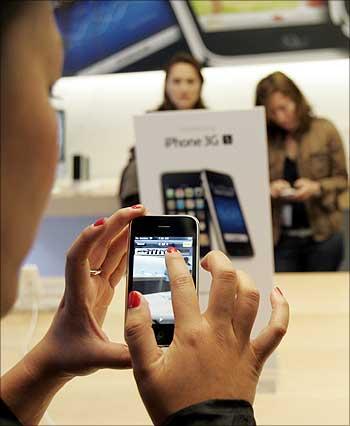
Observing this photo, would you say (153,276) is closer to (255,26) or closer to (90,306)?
(90,306)

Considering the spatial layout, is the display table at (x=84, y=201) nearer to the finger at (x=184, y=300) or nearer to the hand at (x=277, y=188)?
the hand at (x=277, y=188)

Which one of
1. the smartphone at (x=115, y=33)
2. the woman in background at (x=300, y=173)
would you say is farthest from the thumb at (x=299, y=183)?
the smartphone at (x=115, y=33)

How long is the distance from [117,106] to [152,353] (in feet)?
11.3

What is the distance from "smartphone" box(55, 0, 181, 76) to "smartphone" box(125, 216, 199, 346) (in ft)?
9.67

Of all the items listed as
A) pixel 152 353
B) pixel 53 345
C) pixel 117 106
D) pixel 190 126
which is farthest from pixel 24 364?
pixel 117 106

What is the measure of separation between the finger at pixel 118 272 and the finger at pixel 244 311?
240 millimetres

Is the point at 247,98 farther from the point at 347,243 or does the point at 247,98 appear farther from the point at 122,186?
the point at 122,186

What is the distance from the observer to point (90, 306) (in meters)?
0.68

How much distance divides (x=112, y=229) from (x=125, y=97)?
3.20m

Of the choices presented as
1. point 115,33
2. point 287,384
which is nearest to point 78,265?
point 287,384

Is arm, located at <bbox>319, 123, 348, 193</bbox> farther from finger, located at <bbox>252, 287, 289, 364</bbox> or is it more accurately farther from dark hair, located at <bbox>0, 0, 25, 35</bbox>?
dark hair, located at <bbox>0, 0, 25, 35</bbox>

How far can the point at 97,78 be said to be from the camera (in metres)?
3.89

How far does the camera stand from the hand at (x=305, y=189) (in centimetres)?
281

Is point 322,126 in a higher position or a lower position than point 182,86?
lower
